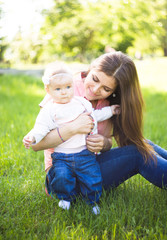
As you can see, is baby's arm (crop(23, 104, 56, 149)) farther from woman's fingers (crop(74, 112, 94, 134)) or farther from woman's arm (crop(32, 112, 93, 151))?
woman's fingers (crop(74, 112, 94, 134))

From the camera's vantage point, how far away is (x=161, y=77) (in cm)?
967

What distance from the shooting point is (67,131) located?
1852mm

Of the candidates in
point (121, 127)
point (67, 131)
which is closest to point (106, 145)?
point (121, 127)

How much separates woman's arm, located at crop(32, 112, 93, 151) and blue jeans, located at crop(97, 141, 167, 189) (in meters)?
0.34

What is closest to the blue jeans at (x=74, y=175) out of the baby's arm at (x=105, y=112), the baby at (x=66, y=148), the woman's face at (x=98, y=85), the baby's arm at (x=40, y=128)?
the baby at (x=66, y=148)

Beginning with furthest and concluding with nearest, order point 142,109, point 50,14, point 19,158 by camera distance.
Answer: point 50,14 < point 19,158 < point 142,109

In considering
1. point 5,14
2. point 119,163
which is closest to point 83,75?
point 119,163

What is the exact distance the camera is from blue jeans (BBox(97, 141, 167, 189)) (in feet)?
6.59

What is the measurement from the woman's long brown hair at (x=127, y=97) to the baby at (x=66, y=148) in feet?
1.07

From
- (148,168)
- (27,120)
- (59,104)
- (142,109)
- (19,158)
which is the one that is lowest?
(27,120)

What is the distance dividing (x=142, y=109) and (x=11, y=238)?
1.38 metres

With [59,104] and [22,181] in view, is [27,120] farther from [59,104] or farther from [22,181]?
[59,104]

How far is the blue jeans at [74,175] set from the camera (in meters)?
1.86

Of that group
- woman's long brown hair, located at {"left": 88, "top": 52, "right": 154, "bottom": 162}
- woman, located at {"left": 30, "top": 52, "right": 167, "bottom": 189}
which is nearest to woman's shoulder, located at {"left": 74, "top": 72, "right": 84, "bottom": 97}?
woman, located at {"left": 30, "top": 52, "right": 167, "bottom": 189}
